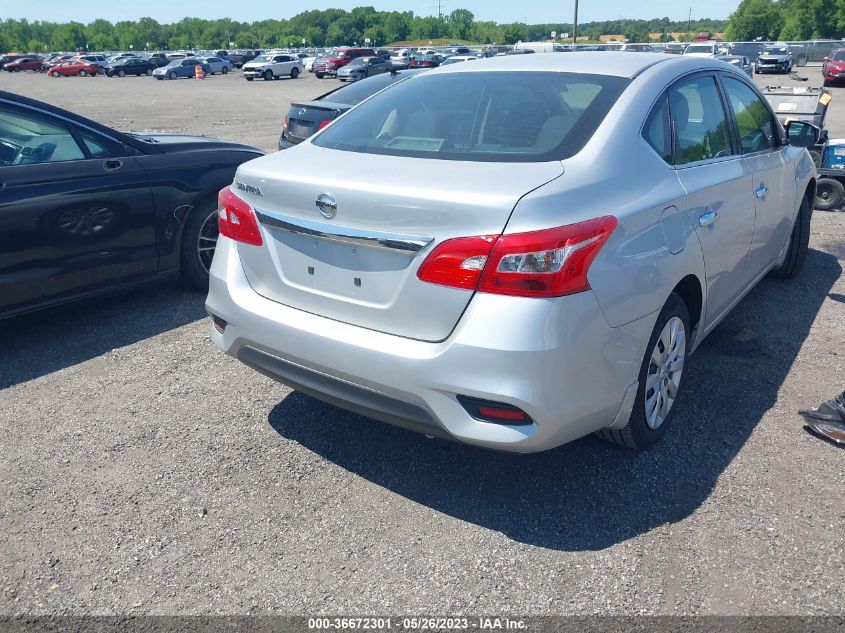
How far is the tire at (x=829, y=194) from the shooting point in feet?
26.8

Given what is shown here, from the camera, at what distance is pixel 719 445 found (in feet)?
11.6

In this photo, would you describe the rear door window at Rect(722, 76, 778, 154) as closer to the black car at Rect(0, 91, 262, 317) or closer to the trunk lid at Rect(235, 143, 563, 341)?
the trunk lid at Rect(235, 143, 563, 341)

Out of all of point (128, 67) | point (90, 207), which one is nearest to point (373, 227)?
point (90, 207)

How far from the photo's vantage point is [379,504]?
314cm

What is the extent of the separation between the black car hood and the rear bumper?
2.86 m

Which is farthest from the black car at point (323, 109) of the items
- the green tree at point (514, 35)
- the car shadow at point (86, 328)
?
the green tree at point (514, 35)

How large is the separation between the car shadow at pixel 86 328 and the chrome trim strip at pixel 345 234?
2.18 m

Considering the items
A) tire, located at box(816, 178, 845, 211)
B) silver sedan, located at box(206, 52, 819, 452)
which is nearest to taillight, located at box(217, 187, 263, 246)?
silver sedan, located at box(206, 52, 819, 452)

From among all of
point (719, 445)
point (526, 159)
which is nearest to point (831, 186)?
point (719, 445)

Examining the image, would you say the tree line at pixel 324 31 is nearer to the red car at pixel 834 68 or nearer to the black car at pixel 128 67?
the black car at pixel 128 67

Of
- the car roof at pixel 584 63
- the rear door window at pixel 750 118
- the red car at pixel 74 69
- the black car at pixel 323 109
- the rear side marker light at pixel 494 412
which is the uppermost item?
the car roof at pixel 584 63

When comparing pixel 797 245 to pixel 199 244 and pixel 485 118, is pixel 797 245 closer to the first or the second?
pixel 485 118

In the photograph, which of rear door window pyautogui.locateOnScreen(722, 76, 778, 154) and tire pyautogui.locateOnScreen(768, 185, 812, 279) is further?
tire pyautogui.locateOnScreen(768, 185, 812, 279)

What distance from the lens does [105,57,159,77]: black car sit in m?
55.7
